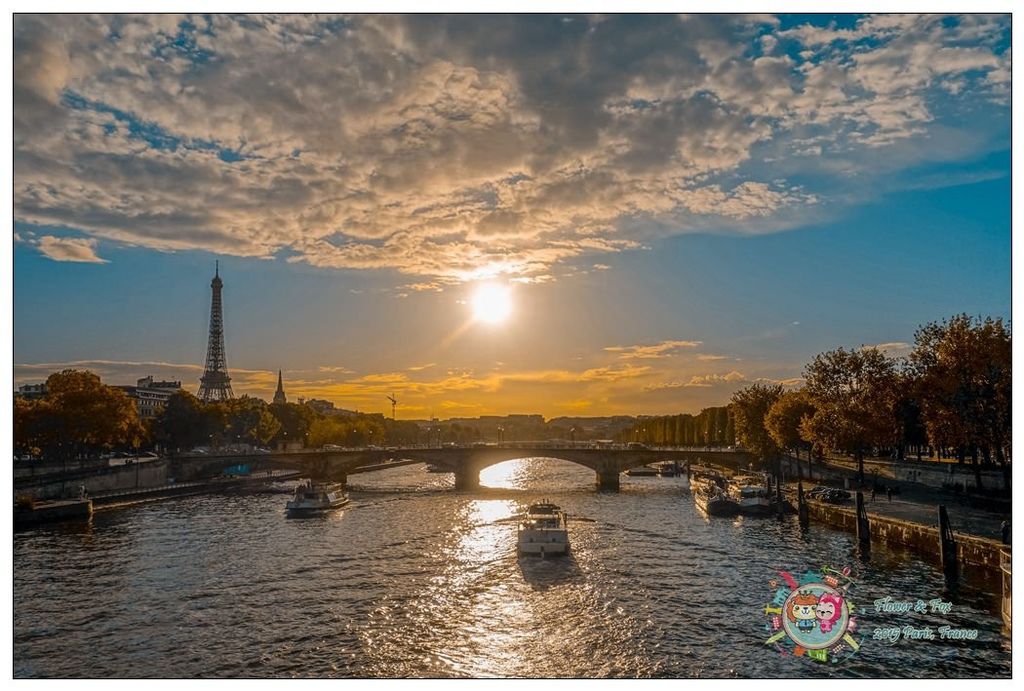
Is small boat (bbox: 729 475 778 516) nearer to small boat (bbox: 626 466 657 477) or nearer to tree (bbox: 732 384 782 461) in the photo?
tree (bbox: 732 384 782 461)

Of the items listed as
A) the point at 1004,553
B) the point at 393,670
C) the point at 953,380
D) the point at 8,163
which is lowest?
the point at 393,670

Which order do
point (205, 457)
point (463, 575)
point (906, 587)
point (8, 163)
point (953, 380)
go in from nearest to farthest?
point (8, 163) → point (906, 587) → point (463, 575) → point (953, 380) → point (205, 457)

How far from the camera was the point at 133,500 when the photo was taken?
7262cm

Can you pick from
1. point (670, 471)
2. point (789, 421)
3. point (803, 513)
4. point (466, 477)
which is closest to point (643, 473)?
point (670, 471)

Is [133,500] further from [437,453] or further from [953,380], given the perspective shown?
[953,380]

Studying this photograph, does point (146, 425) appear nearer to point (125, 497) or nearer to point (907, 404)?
point (125, 497)

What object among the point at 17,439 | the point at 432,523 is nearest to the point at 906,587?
the point at 432,523

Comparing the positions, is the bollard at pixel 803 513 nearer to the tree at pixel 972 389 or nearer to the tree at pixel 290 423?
the tree at pixel 972 389

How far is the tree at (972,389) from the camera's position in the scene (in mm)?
46656

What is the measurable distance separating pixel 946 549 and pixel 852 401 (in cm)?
3419

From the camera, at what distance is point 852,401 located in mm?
68812

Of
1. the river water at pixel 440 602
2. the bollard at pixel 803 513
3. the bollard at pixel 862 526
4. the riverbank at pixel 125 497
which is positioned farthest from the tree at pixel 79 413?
the bollard at pixel 862 526

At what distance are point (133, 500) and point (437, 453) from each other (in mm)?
35066

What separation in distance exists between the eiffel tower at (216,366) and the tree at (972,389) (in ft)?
429
